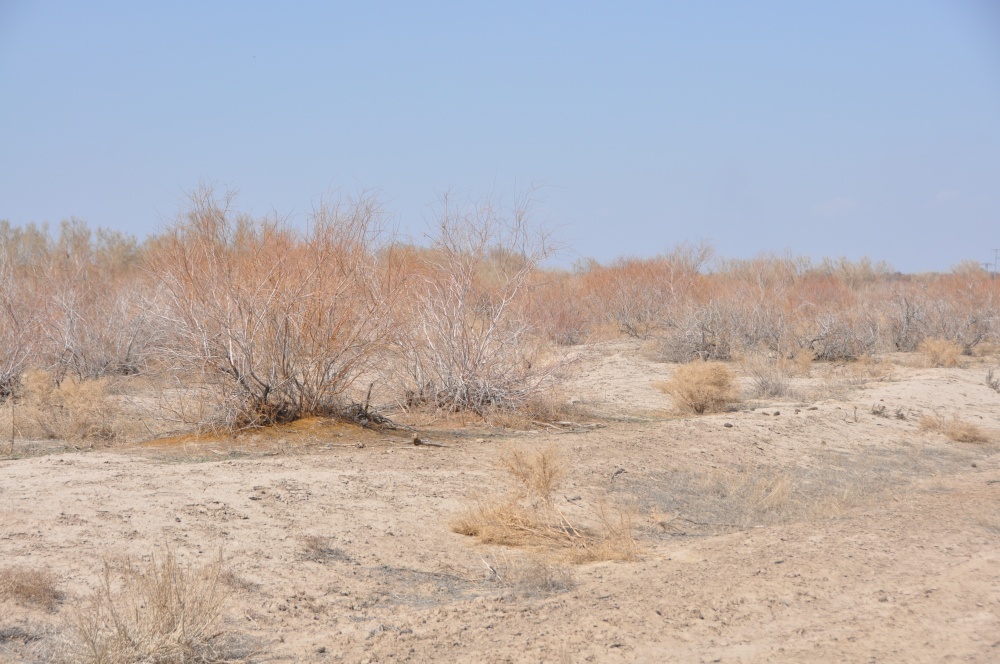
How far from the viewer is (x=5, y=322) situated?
50.7ft

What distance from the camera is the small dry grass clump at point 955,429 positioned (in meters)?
13.9

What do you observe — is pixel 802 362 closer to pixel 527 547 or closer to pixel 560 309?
pixel 560 309

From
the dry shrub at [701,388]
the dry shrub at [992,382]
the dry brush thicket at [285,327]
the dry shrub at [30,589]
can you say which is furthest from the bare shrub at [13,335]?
the dry shrub at [992,382]

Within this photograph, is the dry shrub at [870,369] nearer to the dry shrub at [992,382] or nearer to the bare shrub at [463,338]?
the dry shrub at [992,382]

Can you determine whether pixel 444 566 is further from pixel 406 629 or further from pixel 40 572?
pixel 40 572

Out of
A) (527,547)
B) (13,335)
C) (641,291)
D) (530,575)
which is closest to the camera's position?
(530,575)

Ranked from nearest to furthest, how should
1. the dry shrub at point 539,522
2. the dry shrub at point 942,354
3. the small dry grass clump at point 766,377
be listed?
the dry shrub at point 539,522 < the small dry grass clump at point 766,377 < the dry shrub at point 942,354

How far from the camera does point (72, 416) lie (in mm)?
11742

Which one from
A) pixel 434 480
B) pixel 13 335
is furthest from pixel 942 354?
pixel 13 335

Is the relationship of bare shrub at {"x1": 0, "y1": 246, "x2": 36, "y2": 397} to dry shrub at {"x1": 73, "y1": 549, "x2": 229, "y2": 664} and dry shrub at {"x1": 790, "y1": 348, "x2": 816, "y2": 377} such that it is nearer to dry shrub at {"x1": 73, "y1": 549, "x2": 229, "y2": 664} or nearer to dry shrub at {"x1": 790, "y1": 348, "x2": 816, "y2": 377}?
dry shrub at {"x1": 73, "y1": 549, "x2": 229, "y2": 664}

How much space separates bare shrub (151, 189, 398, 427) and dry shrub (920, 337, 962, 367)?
1440cm

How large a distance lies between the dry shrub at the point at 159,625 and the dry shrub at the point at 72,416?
643 centimetres

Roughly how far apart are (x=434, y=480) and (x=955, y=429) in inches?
318

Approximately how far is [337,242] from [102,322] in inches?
306
